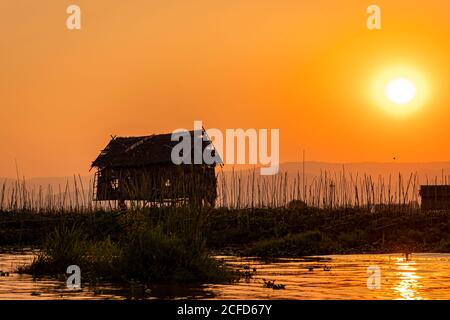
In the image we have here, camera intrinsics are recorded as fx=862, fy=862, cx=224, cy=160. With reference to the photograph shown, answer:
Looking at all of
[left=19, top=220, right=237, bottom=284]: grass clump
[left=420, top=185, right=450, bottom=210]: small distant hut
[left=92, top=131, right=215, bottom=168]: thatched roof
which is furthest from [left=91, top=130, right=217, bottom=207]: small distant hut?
[left=19, top=220, right=237, bottom=284]: grass clump

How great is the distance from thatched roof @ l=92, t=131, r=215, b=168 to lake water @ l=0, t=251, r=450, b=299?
2601cm

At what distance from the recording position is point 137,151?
167 ft

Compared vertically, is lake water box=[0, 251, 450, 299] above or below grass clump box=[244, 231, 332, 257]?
below

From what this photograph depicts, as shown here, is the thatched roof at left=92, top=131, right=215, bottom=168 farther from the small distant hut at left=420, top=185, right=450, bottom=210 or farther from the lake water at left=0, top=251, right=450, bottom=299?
the lake water at left=0, top=251, right=450, bottom=299

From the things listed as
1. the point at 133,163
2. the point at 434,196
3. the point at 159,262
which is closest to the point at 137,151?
the point at 133,163

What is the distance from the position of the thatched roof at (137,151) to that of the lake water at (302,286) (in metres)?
26.0

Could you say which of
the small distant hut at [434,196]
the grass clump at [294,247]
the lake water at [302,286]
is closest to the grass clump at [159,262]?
the lake water at [302,286]

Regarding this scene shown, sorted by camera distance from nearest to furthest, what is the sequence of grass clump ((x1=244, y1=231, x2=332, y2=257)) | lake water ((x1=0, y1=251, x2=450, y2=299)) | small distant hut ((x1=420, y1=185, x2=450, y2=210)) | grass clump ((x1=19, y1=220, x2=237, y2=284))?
1. lake water ((x1=0, y1=251, x2=450, y2=299))
2. grass clump ((x1=19, y1=220, x2=237, y2=284))
3. grass clump ((x1=244, y1=231, x2=332, y2=257))
4. small distant hut ((x1=420, y1=185, x2=450, y2=210))

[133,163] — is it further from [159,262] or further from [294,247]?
[159,262]

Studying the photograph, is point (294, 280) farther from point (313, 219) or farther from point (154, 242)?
point (313, 219)

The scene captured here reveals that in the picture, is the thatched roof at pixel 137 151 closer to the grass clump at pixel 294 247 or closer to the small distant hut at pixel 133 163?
the small distant hut at pixel 133 163

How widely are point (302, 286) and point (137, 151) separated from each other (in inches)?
1346

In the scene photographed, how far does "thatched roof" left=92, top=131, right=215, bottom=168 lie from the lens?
49.5 m

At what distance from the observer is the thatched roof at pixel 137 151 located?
4950 centimetres
